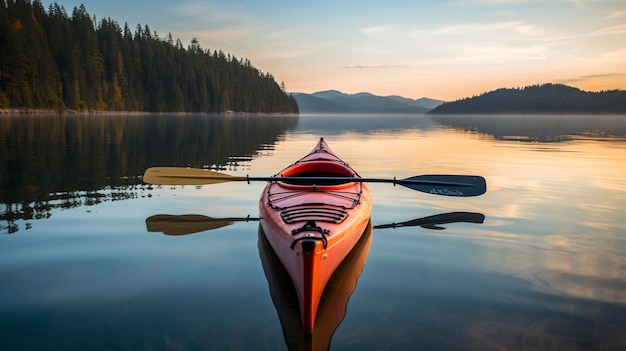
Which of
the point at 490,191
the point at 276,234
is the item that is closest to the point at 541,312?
the point at 276,234

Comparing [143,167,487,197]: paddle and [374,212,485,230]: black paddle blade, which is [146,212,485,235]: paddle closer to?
[374,212,485,230]: black paddle blade

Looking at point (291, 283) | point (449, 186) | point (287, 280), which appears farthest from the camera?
point (449, 186)

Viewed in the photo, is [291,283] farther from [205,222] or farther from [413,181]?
[413,181]

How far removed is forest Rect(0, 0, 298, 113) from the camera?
3132 inches

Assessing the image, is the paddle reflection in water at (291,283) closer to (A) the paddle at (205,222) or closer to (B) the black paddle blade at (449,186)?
(A) the paddle at (205,222)

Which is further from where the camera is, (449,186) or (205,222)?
(449,186)

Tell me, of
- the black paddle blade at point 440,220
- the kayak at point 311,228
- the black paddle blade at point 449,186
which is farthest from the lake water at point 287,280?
the black paddle blade at point 449,186

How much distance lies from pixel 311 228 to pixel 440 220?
18.1ft

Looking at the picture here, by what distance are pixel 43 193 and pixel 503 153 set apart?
74.5 ft

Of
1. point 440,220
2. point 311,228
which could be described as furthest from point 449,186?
point 311,228

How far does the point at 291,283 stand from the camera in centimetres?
605

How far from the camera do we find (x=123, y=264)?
670 centimetres

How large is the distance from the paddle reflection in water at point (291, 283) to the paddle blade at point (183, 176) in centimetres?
85

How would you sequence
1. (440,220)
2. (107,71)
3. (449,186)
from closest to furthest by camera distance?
(440,220) < (449,186) < (107,71)
